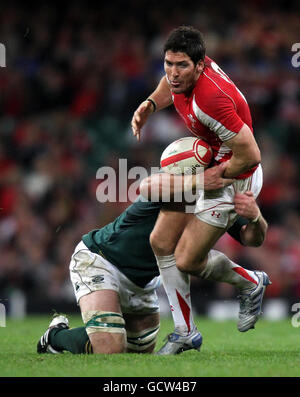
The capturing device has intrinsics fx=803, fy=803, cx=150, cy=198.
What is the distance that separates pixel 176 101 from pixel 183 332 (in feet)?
5.45

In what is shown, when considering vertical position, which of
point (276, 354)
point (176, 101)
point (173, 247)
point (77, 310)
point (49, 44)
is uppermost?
point (49, 44)

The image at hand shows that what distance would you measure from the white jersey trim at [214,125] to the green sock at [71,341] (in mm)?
1751

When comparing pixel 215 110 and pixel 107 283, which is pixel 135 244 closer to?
Result: pixel 107 283

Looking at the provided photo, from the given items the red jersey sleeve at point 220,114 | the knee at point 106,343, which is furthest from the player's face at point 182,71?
the knee at point 106,343

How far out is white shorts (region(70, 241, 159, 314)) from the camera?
5.98m

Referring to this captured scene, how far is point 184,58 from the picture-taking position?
5.48 m

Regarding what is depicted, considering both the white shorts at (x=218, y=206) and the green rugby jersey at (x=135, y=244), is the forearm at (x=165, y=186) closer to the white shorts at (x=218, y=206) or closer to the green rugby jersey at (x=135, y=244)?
the white shorts at (x=218, y=206)

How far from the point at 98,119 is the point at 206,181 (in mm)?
8191

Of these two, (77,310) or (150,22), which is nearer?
(77,310)

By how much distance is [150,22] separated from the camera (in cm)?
1445

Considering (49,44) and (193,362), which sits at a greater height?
(49,44)

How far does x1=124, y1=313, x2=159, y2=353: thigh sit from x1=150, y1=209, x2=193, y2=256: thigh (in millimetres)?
718

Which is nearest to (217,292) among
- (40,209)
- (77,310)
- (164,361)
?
(77,310)

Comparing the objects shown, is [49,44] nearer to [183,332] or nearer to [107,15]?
[107,15]
